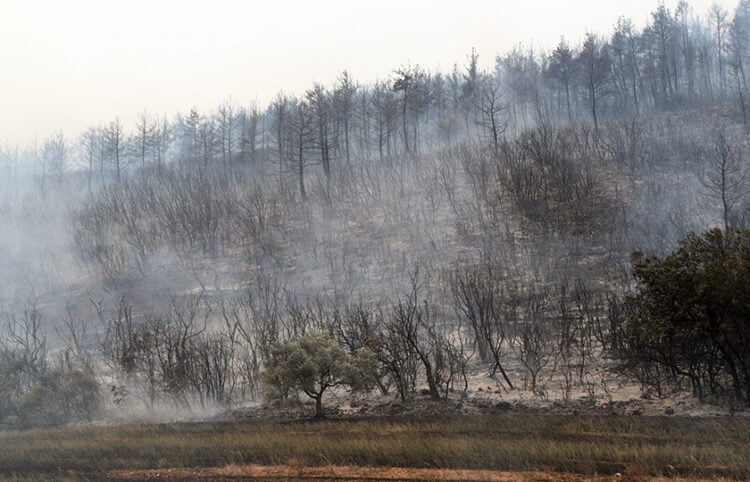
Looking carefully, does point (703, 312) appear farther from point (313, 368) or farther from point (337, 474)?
point (313, 368)

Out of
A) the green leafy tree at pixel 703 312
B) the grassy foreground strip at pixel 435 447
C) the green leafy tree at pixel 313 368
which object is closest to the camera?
the grassy foreground strip at pixel 435 447

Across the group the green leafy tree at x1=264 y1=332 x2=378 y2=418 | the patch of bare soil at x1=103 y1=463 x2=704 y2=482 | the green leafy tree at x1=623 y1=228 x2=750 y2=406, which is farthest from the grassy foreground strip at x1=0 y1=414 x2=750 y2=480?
the green leafy tree at x1=623 y1=228 x2=750 y2=406

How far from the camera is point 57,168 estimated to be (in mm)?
70500

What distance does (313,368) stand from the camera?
700 inches

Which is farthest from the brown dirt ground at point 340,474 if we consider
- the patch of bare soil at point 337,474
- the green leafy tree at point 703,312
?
the green leafy tree at point 703,312

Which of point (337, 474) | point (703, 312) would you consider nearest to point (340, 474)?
point (337, 474)

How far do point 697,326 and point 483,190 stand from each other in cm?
2367

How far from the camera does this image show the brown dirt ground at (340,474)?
11516mm

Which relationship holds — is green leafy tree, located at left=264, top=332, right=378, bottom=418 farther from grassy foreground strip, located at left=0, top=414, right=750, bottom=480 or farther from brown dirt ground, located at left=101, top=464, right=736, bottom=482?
brown dirt ground, located at left=101, top=464, right=736, bottom=482

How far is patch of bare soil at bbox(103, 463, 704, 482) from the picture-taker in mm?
11547

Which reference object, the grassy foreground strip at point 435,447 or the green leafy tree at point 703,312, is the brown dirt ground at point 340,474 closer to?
the grassy foreground strip at point 435,447

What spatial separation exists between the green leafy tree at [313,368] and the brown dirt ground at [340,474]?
444 cm

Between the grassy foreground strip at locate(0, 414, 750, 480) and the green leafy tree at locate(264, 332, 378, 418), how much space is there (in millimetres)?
1246

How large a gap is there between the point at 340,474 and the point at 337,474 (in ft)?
0.21
